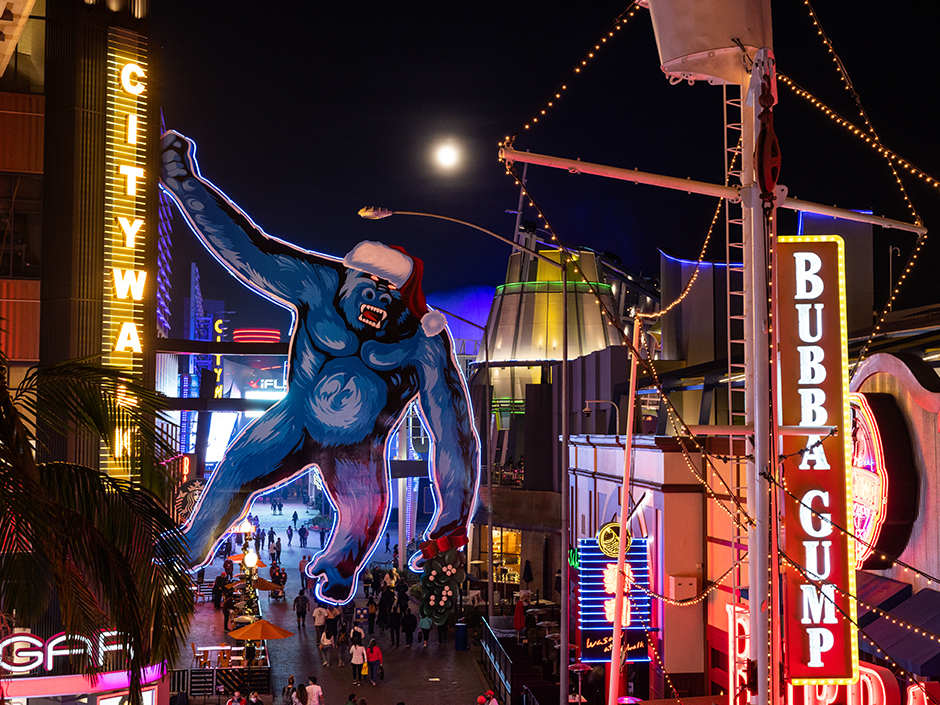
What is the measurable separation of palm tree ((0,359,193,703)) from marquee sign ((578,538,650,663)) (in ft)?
49.0

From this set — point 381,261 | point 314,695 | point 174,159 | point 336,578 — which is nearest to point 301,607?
point 314,695

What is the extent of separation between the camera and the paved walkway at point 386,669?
2541cm

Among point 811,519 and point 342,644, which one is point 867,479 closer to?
point 811,519

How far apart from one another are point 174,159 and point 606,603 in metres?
13.9

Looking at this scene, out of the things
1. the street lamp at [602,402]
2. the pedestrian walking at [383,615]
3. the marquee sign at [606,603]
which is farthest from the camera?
the street lamp at [602,402]

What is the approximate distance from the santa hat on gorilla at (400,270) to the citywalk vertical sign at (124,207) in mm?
4414

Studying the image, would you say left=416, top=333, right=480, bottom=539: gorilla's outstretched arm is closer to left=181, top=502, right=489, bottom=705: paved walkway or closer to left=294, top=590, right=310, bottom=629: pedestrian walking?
left=181, top=502, right=489, bottom=705: paved walkway

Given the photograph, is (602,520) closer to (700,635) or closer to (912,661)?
(700,635)

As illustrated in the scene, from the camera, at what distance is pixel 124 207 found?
1811cm

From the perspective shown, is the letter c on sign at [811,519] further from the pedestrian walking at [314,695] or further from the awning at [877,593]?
the pedestrian walking at [314,695]

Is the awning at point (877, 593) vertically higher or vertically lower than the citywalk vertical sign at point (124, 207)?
lower

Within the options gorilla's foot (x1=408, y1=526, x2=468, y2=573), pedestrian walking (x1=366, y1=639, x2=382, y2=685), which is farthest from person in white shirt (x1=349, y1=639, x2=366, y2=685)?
gorilla's foot (x1=408, y1=526, x2=468, y2=573)

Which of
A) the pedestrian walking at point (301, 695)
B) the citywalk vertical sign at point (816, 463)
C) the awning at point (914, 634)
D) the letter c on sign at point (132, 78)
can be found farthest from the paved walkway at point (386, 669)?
the letter c on sign at point (132, 78)

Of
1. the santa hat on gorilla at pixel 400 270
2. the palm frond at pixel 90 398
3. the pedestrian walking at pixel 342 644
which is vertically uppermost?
the santa hat on gorilla at pixel 400 270
